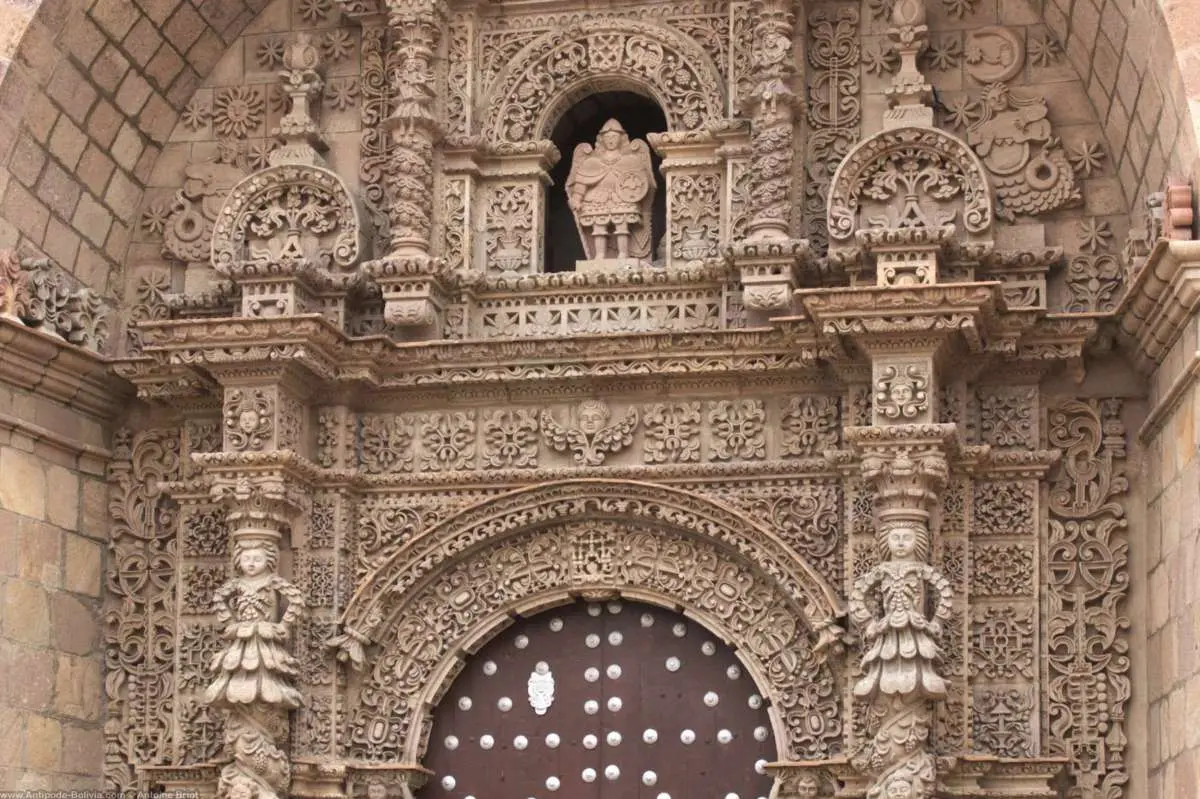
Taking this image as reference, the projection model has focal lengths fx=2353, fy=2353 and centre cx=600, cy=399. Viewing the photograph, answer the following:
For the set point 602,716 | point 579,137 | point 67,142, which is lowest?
point 602,716

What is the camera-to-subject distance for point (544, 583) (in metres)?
11.2

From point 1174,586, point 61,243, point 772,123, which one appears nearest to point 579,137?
point 772,123

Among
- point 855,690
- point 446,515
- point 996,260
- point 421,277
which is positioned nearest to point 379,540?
point 446,515

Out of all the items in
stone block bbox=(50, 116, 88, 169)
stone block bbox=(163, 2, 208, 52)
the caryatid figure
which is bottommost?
the caryatid figure

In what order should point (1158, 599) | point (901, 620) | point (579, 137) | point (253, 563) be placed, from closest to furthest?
point (901, 620), point (1158, 599), point (253, 563), point (579, 137)

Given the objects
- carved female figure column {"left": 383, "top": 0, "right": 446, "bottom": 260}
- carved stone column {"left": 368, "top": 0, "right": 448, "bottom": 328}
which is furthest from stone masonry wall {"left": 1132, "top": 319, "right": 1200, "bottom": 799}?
carved female figure column {"left": 383, "top": 0, "right": 446, "bottom": 260}

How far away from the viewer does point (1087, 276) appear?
1097cm

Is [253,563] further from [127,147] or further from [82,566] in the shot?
[127,147]

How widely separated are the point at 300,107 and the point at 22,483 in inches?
91.3

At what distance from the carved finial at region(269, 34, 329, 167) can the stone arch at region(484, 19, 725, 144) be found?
0.87 meters

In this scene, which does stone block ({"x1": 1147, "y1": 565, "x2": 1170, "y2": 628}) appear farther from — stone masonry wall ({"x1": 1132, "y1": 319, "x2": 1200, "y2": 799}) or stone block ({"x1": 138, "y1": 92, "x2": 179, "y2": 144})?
stone block ({"x1": 138, "y1": 92, "x2": 179, "y2": 144})

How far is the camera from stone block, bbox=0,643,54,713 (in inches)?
433

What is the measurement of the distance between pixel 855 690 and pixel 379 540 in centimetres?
249

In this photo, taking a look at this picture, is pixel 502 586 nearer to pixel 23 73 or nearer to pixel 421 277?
pixel 421 277
